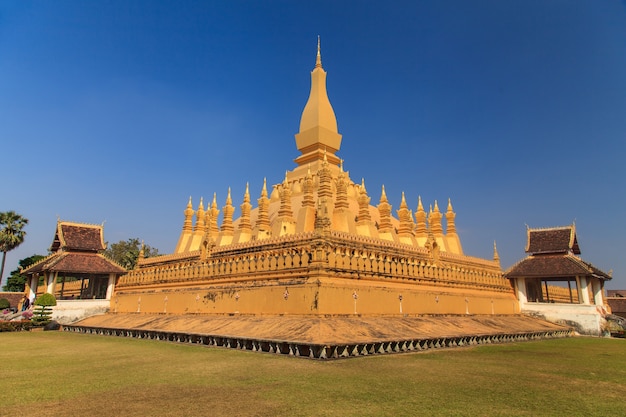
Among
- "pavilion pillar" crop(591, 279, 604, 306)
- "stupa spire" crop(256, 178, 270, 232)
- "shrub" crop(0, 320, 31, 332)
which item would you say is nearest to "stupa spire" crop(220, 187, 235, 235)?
"stupa spire" crop(256, 178, 270, 232)

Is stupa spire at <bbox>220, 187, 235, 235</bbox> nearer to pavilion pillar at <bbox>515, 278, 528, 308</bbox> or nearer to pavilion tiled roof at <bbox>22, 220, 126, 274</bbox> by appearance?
pavilion tiled roof at <bbox>22, 220, 126, 274</bbox>

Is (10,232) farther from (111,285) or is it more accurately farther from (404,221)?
(404,221)

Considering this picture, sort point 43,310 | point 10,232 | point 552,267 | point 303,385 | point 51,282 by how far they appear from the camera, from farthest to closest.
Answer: point 10,232
point 51,282
point 552,267
point 43,310
point 303,385

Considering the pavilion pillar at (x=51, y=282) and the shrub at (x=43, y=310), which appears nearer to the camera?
the shrub at (x=43, y=310)

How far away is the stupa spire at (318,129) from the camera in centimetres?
2881

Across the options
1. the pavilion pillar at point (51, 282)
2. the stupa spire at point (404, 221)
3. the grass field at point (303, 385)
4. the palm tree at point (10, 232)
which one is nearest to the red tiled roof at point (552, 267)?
the stupa spire at point (404, 221)

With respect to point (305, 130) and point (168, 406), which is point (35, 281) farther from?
point (168, 406)

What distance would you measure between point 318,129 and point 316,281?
16.7 m

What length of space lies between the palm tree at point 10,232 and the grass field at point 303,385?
3718cm

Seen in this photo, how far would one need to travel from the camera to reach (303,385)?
735cm

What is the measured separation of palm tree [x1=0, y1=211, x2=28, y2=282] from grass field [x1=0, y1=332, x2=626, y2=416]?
1464 inches

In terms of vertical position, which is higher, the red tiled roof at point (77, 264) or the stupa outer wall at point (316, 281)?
the red tiled roof at point (77, 264)

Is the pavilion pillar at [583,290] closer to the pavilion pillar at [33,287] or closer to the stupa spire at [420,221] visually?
the stupa spire at [420,221]

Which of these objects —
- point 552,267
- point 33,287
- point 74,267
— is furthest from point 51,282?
point 552,267
